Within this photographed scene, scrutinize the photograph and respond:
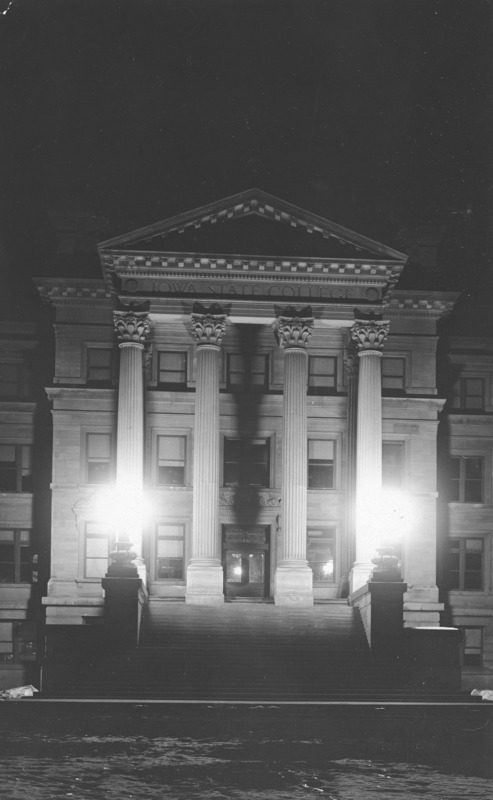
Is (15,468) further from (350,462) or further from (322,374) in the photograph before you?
(350,462)

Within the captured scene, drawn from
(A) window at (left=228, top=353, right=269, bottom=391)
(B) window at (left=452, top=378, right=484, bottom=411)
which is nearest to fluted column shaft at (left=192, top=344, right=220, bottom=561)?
(A) window at (left=228, top=353, right=269, bottom=391)

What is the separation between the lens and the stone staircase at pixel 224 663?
3450cm

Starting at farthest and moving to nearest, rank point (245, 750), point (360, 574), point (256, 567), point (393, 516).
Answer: point (256, 567)
point (360, 574)
point (393, 516)
point (245, 750)

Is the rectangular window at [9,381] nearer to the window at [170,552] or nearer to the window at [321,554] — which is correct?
the window at [170,552]

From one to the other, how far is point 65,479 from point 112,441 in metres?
2.45

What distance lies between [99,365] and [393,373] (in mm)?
12336

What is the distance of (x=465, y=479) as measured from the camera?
5300 centimetres

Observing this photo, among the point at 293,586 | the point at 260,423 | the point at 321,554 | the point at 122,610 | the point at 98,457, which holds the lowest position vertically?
the point at 122,610

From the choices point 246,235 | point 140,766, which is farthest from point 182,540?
point 140,766

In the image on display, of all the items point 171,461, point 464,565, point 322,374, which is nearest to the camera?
point 171,461

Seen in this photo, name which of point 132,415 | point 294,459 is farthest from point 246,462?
point 132,415

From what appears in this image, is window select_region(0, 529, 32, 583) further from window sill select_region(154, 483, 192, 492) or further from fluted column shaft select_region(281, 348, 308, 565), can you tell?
fluted column shaft select_region(281, 348, 308, 565)

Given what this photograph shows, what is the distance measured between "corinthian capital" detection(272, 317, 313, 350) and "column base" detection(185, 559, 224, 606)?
874cm

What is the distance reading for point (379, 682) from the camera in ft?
118
